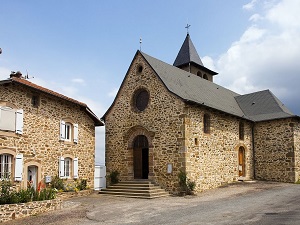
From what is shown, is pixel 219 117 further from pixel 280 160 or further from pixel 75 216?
pixel 75 216

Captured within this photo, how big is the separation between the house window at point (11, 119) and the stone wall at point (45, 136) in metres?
0.22

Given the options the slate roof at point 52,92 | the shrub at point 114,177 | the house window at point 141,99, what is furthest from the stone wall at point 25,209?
the house window at point 141,99

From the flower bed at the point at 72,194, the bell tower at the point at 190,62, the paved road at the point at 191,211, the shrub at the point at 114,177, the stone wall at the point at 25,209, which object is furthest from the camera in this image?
the bell tower at the point at 190,62

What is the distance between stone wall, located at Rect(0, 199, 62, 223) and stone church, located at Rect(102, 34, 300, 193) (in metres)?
6.52

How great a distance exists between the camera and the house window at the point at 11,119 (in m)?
13.5

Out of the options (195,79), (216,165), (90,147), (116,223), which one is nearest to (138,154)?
(90,147)

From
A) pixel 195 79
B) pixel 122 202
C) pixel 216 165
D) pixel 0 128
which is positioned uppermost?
pixel 195 79

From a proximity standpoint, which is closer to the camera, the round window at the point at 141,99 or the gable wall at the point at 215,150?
the gable wall at the point at 215,150

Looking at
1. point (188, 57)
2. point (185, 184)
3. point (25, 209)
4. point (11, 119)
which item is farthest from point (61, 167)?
point (188, 57)

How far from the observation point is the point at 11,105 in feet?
45.6

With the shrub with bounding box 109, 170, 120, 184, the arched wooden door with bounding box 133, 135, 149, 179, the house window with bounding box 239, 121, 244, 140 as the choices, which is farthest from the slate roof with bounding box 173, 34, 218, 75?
the shrub with bounding box 109, 170, 120, 184

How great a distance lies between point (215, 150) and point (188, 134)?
2838 mm

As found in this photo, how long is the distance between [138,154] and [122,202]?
492 cm

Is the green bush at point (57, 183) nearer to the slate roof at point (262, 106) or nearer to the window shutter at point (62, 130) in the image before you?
the window shutter at point (62, 130)
